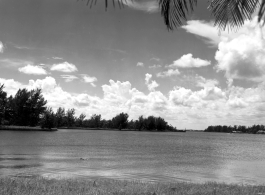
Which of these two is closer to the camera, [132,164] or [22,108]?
[132,164]

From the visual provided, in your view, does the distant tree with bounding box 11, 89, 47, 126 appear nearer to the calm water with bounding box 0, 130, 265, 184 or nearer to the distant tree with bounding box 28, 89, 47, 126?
the distant tree with bounding box 28, 89, 47, 126

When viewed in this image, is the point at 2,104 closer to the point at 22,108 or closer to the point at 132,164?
the point at 22,108

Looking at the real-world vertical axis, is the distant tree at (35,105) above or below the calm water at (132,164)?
above

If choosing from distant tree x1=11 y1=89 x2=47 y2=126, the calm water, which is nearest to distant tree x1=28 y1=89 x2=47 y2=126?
distant tree x1=11 y1=89 x2=47 y2=126

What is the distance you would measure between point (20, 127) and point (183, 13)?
468 feet

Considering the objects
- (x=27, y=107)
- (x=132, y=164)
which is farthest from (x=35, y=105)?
(x=132, y=164)

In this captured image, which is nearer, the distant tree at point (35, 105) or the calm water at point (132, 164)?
the calm water at point (132, 164)

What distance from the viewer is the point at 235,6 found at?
6.03 metres

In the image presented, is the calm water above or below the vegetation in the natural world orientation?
below

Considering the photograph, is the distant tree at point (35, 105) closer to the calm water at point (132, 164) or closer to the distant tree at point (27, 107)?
the distant tree at point (27, 107)

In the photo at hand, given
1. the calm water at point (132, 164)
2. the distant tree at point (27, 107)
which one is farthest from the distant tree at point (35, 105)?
the calm water at point (132, 164)

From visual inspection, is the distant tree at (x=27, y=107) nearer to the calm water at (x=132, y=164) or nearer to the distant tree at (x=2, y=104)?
the distant tree at (x=2, y=104)

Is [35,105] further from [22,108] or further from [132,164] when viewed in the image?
[132,164]

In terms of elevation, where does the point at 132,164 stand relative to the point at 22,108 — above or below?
below
